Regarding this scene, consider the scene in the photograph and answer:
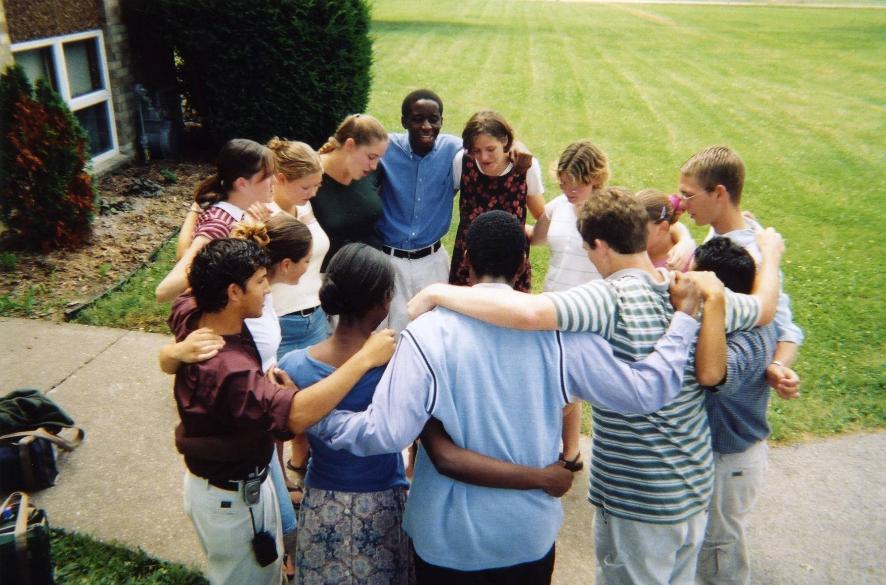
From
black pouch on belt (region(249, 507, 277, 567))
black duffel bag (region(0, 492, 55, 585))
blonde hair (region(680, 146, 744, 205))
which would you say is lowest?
black duffel bag (region(0, 492, 55, 585))

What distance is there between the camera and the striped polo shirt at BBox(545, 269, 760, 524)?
8.25ft

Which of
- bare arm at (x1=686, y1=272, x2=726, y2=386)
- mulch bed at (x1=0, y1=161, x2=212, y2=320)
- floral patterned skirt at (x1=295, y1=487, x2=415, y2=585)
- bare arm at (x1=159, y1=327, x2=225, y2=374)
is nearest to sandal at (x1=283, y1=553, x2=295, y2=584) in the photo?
floral patterned skirt at (x1=295, y1=487, x2=415, y2=585)

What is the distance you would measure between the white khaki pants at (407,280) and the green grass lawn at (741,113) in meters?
2.60

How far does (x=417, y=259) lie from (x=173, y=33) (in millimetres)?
7200

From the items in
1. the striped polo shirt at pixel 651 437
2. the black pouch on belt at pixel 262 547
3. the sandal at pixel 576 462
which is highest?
the striped polo shirt at pixel 651 437

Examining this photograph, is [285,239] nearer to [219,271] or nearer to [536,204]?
[219,271]

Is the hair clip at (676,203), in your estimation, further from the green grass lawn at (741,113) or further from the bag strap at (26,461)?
the bag strap at (26,461)

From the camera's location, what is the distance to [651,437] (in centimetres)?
268

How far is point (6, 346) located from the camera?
5715 mm

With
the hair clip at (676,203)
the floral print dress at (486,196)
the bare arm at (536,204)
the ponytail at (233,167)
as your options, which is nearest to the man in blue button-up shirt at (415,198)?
the floral print dress at (486,196)

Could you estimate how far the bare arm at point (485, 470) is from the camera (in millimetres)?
2354

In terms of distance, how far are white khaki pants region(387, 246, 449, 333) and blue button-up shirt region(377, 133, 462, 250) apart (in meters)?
0.10

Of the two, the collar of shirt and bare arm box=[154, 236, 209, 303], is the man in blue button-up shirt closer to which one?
the collar of shirt

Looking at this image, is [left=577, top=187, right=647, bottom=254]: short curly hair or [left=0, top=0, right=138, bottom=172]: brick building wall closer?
[left=577, top=187, right=647, bottom=254]: short curly hair
